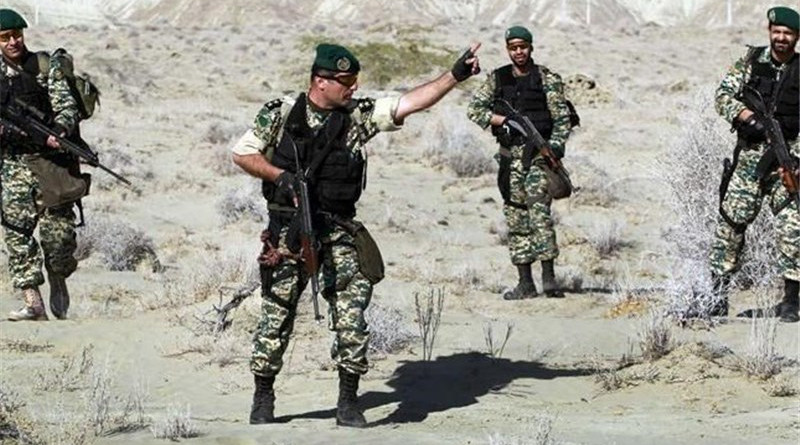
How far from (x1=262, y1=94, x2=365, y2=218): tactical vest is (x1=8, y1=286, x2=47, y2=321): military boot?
321cm

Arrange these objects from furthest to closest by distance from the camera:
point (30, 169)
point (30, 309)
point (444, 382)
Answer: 1. point (30, 309)
2. point (30, 169)
3. point (444, 382)

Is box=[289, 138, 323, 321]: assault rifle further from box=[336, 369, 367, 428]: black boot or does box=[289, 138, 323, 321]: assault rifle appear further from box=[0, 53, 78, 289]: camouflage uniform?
box=[0, 53, 78, 289]: camouflage uniform

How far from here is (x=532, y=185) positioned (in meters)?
9.47

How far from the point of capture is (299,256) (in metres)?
5.99

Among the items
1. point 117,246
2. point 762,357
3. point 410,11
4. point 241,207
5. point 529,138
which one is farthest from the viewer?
point 410,11

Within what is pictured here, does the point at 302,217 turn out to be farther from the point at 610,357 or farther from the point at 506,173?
the point at 506,173

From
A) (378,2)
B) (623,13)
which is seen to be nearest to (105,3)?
(378,2)

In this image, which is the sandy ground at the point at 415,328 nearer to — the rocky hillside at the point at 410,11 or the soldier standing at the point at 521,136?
the soldier standing at the point at 521,136

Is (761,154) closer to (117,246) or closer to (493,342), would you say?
(493,342)

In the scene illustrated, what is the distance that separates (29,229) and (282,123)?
3151 mm

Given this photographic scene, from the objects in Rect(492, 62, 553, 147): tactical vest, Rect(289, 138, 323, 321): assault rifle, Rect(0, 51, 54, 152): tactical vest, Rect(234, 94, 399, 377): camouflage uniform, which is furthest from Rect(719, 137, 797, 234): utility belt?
Rect(0, 51, 54, 152): tactical vest

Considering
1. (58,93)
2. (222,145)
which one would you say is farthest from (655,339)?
(222,145)

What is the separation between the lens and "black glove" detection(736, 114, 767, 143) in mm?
7894

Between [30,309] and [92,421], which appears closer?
[92,421]
